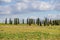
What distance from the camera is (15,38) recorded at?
29.3 metres

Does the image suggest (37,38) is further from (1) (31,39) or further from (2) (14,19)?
(2) (14,19)

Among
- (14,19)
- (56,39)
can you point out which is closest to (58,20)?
(14,19)

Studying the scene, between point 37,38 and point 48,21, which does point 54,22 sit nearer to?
point 48,21

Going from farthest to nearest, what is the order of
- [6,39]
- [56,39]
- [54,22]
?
[54,22] < [56,39] < [6,39]

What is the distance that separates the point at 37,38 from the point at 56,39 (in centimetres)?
330

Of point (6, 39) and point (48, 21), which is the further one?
point (48, 21)

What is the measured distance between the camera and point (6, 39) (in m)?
28.5

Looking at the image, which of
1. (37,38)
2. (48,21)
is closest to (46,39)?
(37,38)

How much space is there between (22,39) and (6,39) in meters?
2.51

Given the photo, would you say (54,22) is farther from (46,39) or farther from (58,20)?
(46,39)

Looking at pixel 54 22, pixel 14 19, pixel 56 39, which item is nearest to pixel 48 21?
pixel 54 22

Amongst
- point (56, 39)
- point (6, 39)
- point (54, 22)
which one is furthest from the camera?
point (54, 22)

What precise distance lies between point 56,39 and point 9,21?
75325 millimetres

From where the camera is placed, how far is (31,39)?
1147 inches
